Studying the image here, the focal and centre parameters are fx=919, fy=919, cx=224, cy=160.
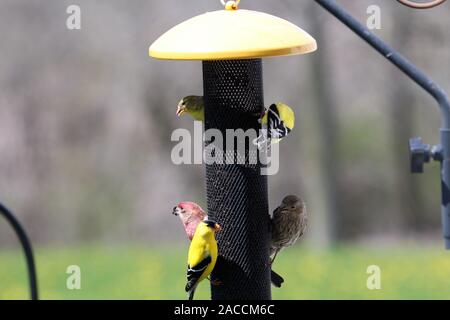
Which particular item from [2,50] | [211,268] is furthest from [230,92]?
[2,50]

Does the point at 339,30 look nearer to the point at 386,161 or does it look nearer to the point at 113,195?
the point at 386,161

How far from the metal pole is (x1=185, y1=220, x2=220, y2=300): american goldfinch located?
156 millimetres

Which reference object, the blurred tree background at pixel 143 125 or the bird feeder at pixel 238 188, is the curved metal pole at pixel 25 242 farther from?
the blurred tree background at pixel 143 125

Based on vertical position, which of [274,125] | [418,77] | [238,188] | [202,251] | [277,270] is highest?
[418,77]

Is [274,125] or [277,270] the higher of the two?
[274,125]

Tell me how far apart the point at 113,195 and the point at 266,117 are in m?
7.09

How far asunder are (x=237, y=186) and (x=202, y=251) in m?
0.34

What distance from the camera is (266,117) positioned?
3740 mm

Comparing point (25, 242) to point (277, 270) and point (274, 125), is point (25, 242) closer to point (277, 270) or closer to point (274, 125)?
point (274, 125)

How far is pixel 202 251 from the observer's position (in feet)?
11.9

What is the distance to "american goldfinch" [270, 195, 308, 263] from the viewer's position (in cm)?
389

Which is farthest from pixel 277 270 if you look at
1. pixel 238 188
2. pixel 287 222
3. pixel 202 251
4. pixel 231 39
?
pixel 231 39

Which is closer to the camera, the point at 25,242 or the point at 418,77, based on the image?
the point at 418,77

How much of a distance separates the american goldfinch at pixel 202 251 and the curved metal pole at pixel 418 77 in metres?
0.91
